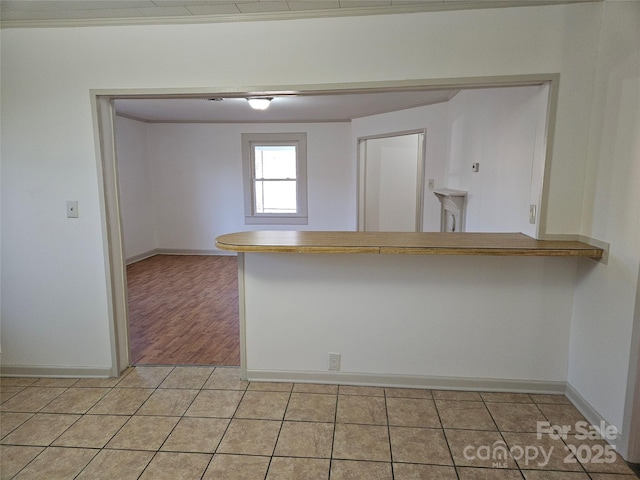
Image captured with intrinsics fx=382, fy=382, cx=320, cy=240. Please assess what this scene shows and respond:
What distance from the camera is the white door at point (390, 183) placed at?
→ 5.57 metres

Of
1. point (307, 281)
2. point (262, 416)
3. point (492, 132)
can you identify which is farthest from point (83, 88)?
point (492, 132)

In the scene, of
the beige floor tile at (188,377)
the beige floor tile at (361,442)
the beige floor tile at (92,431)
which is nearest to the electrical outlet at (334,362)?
the beige floor tile at (361,442)

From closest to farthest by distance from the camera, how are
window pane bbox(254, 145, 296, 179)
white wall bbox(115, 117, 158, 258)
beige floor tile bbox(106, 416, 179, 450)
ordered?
beige floor tile bbox(106, 416, 179, 450) < white wall bbox(115, 117, 158, 258) < window pane bbox(254, 145, 296, 179)

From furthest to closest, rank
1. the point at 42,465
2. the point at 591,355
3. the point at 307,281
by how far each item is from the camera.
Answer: the point at 307,281 → the point at 591,355 → the point at 42,465

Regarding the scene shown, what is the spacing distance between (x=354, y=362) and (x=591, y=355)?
4.34 feet

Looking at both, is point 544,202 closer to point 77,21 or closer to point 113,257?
point 113,257

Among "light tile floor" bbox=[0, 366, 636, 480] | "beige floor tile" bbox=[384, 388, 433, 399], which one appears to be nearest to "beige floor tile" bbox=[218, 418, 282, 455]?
"light tile floor" bbox=[0, 366, 636, 480]

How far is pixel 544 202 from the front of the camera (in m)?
2.13

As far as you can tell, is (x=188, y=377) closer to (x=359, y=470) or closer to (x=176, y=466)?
(x=176, y=466)

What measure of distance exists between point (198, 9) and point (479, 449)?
9.01 ft

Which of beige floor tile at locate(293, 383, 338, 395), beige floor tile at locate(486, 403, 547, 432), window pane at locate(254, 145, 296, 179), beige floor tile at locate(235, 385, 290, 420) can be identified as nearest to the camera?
beige floor tile at locate(486, 403, 547, 432)

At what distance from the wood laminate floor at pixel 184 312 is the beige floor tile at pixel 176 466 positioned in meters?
0.93

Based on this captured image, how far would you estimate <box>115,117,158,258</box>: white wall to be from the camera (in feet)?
18.1

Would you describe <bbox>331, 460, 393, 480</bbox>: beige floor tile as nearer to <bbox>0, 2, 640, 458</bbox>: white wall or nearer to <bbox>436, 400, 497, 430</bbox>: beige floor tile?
<bbox>436, 400, 497, 430</bbox>: beige floor tile
